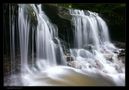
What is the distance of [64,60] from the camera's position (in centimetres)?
283

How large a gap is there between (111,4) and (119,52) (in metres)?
0.48

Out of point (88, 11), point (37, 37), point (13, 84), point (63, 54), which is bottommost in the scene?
point (13, 84)

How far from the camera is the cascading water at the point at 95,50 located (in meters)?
2.82

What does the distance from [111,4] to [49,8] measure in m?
0.61

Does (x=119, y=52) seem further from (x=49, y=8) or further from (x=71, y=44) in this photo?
(x=49, y=8)

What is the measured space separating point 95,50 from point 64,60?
328 millimetres

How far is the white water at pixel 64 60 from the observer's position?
9.19ft

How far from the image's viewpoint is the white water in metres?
2.80

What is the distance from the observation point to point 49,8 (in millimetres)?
2861

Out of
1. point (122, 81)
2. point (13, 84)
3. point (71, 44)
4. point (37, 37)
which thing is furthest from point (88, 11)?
point (13, 84)

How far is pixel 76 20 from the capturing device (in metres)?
2.98

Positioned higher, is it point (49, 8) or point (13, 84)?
point (49, 8)

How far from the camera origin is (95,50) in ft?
9.41

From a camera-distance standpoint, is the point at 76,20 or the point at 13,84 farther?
the point at 76,20
